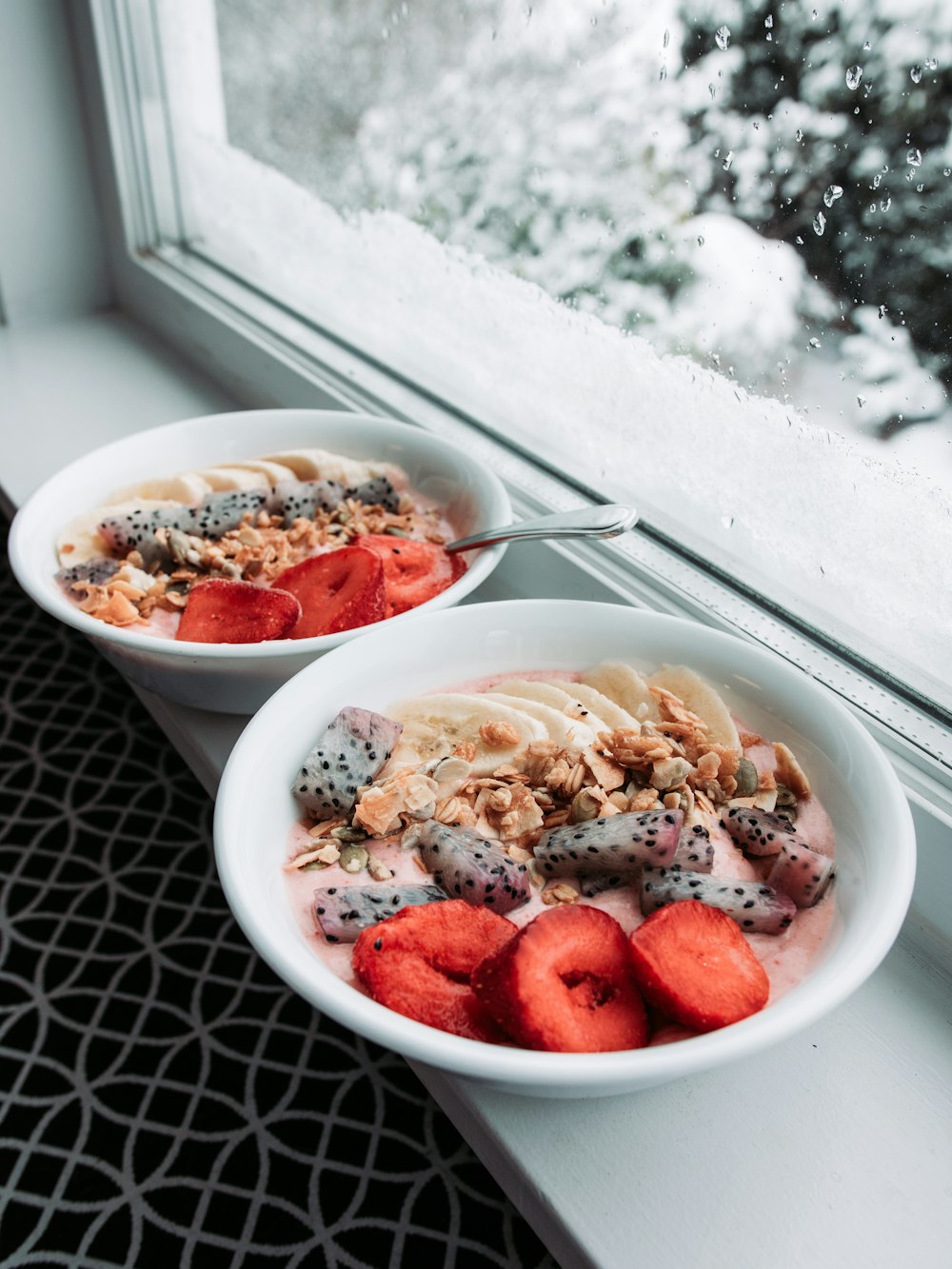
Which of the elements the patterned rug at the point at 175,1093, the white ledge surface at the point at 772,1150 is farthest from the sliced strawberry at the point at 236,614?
the patterned rug at the point at 175,1093

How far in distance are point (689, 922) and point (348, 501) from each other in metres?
0.61

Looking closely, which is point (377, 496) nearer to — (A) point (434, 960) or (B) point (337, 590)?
(B) point (337, 590)

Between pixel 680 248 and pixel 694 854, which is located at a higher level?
pixel 680 248

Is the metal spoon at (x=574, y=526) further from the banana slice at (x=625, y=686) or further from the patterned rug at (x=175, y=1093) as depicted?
the patterned rug at (x=175, y=1093)

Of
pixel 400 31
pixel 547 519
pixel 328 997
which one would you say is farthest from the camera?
pixel 400 31

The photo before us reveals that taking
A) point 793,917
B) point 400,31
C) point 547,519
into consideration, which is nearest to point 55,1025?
point 547,519

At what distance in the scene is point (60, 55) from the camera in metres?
1.63

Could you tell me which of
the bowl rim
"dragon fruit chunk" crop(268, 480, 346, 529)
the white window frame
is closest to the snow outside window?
the white window frame

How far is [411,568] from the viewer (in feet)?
3.04

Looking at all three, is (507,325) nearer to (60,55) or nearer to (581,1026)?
(581,1026)

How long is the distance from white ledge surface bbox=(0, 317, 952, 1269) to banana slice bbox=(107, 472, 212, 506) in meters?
0.63

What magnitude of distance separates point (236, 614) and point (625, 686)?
1.03 feet

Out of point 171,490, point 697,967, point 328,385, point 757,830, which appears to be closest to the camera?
point 697,967

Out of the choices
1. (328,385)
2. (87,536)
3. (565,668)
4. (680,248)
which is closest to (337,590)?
(565,668)
